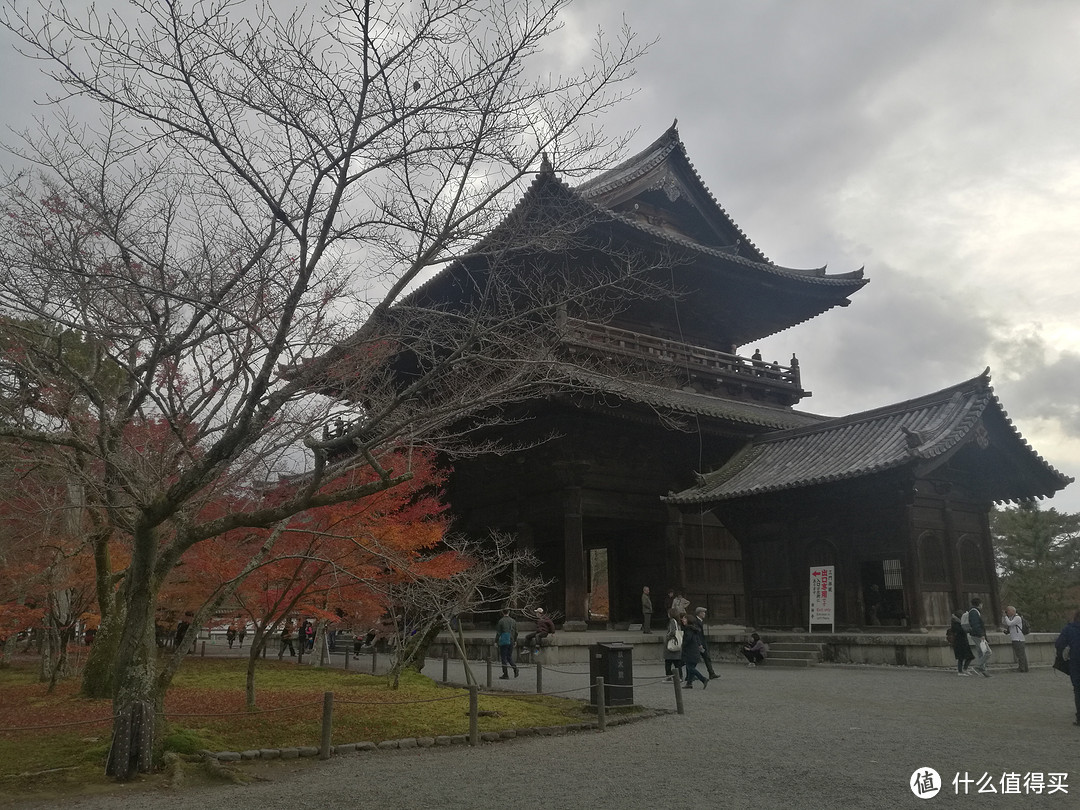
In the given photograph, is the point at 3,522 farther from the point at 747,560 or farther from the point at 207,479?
the point at 747,560

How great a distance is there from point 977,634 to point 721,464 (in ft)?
26.8

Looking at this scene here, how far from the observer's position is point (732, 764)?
7.38 m

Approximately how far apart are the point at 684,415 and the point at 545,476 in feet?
12.5

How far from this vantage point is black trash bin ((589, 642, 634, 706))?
10797 mm

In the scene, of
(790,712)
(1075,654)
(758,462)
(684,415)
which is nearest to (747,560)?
(758,462)

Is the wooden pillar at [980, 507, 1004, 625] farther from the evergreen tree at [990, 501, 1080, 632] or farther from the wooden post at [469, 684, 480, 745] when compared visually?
the evergreen tree at [990, 501, 1080, 632]

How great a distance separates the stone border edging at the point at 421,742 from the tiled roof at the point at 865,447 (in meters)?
7.87

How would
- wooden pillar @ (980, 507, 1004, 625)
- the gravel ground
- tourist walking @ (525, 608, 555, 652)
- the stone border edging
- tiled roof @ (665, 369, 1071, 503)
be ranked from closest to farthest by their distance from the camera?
the gravel ground < the stone border edging < tiled roof @ (665, 369, 1071, 503) < tourist walking @ (525, 608, 555, 652) < wooden pillar @ (980, 507, 1004, 625)

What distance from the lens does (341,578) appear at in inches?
571

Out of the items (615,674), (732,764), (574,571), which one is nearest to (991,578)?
(574,571)

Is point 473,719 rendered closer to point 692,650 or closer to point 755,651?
point 692,650

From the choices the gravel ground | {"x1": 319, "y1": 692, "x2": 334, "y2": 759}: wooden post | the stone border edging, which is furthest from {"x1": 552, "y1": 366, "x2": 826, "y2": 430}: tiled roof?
{"x1": 319, "y1": 692, "x2": 334, "y2": 759}: wooden post

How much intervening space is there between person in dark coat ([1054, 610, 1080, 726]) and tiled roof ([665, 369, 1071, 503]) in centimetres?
559

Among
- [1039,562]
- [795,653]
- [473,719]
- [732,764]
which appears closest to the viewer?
[732,764]
